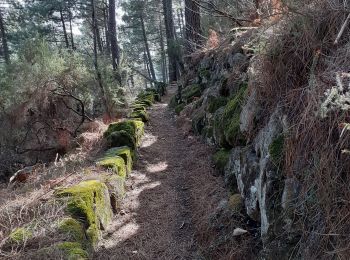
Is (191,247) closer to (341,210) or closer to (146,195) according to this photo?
(146,195)

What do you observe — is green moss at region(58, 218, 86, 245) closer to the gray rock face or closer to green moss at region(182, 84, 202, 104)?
the gray rock face

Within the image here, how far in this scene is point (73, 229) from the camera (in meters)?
2.85

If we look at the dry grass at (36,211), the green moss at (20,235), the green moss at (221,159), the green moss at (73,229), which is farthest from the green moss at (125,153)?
the green moss at (20,235)

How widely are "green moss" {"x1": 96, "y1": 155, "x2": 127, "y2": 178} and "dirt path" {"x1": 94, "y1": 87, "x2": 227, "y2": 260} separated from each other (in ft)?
0.87

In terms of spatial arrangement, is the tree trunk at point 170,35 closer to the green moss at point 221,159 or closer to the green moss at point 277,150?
the green moss at point 221,159

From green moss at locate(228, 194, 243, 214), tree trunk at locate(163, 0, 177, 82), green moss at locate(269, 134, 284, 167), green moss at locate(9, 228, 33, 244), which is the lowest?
green moss at locate(228, 194, 243, 214)

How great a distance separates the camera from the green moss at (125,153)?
4.88m

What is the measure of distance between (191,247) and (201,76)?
5636mm

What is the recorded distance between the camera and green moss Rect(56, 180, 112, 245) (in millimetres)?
3105

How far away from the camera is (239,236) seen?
2842 millimetres

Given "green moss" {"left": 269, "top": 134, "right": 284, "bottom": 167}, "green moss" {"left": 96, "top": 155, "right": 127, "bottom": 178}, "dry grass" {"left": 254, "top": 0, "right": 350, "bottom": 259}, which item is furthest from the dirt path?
"dry grass" {"left": 254, "top": 0, "right": 350, "bottom": 259}

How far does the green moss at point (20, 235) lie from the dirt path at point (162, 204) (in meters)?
0.70

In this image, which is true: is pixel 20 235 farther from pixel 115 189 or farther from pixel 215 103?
pixel 215 103

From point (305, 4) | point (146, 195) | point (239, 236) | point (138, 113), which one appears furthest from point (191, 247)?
point (138, 113)
